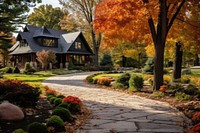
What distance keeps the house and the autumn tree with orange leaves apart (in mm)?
28729

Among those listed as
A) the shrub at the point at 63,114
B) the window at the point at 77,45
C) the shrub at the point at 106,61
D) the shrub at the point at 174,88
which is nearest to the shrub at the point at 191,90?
the shrub at the point at 174,88

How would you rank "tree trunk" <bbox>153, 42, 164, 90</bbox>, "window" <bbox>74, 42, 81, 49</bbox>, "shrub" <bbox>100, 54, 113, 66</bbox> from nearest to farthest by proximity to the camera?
"tree trunk" <bbox>153, 42, 164, 90</bbox> → "window" <bbox>74, 42, 81, 49</bbox> → "shrub" <bbox>100, 54, 113, 66</bbox>

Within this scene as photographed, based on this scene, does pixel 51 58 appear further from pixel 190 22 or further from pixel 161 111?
pixel 161 111

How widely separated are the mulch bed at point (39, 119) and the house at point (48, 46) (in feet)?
109

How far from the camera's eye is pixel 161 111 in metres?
9.45

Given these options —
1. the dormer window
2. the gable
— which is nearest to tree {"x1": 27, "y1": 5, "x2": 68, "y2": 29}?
the gable

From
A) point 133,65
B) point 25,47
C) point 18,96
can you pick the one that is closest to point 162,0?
point 18,96

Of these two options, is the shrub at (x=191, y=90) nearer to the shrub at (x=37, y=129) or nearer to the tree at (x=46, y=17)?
the shrub at (x=37, y=129)

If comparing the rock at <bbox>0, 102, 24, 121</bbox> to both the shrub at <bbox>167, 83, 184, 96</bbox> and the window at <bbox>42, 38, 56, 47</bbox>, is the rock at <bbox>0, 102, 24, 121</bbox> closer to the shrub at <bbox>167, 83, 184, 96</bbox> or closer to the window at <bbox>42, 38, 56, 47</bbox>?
the shrub at <bbox>167, 83, 184, 96</bbox>

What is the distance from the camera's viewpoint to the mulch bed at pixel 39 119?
678 cm

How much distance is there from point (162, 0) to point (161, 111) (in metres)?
6.44

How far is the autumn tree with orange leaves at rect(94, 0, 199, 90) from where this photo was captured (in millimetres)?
12906

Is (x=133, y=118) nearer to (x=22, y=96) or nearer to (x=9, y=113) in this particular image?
(x=9, y=113)

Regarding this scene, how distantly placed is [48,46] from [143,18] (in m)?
32.5
